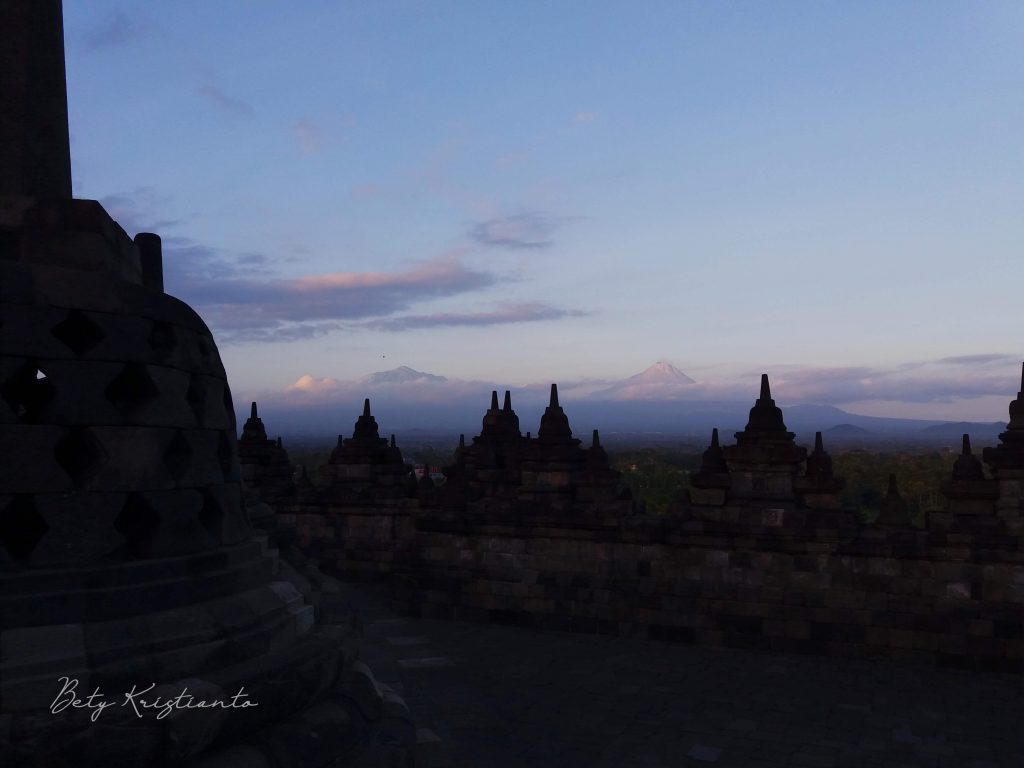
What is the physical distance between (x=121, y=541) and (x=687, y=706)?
6.25 meters

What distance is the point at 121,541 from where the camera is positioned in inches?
166

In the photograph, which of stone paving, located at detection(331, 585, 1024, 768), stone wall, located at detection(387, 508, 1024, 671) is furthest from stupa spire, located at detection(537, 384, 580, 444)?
stone paving, located at detection(331, 585, 1024, 768)

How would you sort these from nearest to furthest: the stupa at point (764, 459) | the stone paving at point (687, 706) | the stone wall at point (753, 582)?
1. the stone paving at point (687, 706)
2. the stone wall at point (753, 582)
3. the stupa at point (764, 459)

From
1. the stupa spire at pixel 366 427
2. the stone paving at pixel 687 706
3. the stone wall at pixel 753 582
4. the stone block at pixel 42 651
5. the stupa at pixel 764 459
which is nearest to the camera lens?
the stone block at pixel 42 651

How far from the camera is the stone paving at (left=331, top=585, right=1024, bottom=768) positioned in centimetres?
714

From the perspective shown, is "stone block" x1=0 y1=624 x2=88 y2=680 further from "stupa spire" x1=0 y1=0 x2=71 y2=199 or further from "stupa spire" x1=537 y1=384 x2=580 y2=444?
"stupa spire" x1=537 y1=384 x2=580 y2=444

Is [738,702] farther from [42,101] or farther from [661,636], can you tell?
[42,101]

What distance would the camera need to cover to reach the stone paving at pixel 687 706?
714 centimetres

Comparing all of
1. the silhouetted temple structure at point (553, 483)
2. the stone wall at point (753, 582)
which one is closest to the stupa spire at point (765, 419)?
the stone wall at point (753, 582)

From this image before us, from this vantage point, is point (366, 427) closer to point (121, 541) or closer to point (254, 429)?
point (254, 429)

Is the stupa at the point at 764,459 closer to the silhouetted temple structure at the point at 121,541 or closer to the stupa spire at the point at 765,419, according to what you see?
the stupa spire at the point at 765,419

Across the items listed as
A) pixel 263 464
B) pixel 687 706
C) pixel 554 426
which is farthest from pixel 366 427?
pixel 687 706

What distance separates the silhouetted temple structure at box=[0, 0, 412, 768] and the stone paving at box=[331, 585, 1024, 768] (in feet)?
7.70

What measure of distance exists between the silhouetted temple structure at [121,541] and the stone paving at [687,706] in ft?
7.70
